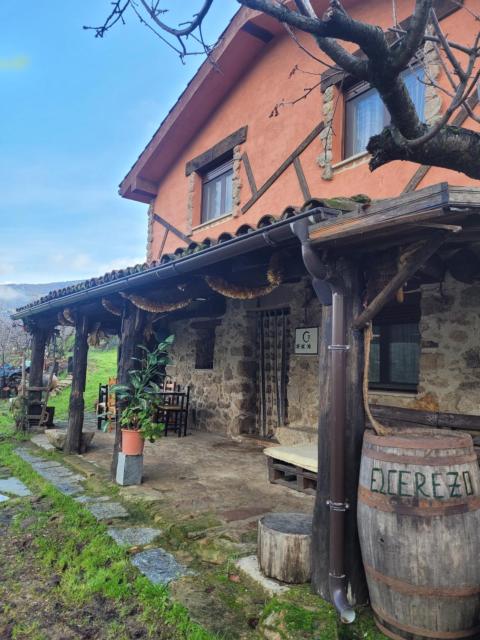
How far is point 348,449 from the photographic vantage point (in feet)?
7.68

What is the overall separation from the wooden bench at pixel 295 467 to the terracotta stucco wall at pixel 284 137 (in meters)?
2.78

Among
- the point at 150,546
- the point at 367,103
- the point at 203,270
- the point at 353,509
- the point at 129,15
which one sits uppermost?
the point at 367,103

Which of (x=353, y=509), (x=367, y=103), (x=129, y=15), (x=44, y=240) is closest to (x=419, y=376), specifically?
(x=353, y=509)

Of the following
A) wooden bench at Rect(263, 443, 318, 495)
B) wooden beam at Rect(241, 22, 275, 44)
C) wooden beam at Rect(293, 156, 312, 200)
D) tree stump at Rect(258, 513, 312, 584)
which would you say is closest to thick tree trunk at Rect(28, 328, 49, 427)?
wooden bench at Rect(263, 443, 318, 495)

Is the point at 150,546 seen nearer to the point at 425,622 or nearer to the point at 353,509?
the point at 353,509

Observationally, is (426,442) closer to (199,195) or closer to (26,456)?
(26,456)

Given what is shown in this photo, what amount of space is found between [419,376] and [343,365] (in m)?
2.32

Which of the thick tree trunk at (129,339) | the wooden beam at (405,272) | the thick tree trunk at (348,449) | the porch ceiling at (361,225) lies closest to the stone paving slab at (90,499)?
the thick tree trunk at (129,339)

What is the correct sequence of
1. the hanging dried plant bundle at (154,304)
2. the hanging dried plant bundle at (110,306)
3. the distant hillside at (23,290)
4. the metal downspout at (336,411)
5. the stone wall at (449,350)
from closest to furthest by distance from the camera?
the metal downspout at (336,411)
the stone wall at (449,350)
the hanging dried plant bundle at (154,304)
the hanging dried plant bundle at (110,306)
the distant hillside at (23,290)

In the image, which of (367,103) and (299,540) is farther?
(367,103)

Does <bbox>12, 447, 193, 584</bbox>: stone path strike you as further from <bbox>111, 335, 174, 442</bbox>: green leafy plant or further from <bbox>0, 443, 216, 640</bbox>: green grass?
<bbox>111, 335, 174, 442</bbox>: green leafy plant

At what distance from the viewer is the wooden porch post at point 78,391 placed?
5.86m

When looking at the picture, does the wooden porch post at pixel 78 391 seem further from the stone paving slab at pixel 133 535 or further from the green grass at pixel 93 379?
the green grass at pixel 93 379

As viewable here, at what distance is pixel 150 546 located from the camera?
2965 millimetres
